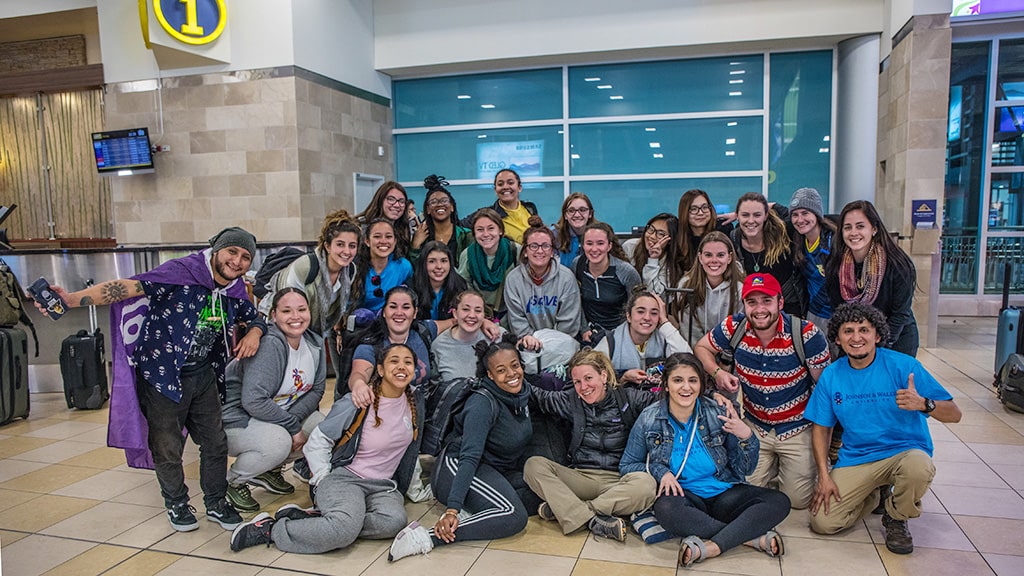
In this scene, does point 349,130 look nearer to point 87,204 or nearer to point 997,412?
point 87,204

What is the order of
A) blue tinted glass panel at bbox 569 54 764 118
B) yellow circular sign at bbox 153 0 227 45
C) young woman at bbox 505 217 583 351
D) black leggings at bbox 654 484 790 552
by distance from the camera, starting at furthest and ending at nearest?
blue tinted glass panel at bbox 569 54 764 118 → yellow circular sign at bbox 153 0 227 45 → young woman at bbox 505 217 583 351 → black leggings at bbox 654 484 790 552

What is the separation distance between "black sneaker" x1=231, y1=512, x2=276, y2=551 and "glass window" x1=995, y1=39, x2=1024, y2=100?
11248 millimetres

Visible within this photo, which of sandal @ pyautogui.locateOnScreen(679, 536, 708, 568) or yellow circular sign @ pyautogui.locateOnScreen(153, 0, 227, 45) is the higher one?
yellow circular sign @ pyautogui.locateOnScreen(153, 0, 227, 45)

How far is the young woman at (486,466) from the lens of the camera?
11.4 ft

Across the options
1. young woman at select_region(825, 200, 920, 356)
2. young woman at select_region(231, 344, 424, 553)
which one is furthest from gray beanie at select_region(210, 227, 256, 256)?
young woman at select_region(825, 200, 920, 356)

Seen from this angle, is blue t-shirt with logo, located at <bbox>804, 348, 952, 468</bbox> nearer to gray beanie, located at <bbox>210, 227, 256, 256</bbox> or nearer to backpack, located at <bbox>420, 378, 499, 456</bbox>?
backpack, located at <bbox>420, 378, 499, 456</bbox>

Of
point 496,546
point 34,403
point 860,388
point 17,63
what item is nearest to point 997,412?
point 860,388

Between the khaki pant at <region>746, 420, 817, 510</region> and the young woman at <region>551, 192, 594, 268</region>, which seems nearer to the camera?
the khaki pant at <region>746, 420, 817, 510</region>

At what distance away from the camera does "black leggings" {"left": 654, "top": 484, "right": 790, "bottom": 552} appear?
3.30 m

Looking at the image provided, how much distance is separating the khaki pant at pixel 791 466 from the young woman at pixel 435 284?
2149 millimetres

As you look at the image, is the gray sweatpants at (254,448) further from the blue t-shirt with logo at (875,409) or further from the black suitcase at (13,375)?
the black suitcase at (13,375)

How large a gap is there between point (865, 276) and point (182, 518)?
411 cm

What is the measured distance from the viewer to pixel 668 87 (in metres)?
11.2

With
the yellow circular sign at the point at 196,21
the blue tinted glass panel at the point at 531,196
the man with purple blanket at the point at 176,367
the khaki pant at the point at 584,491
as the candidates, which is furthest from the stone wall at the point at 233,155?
the khaki pant at the point at 584,491
